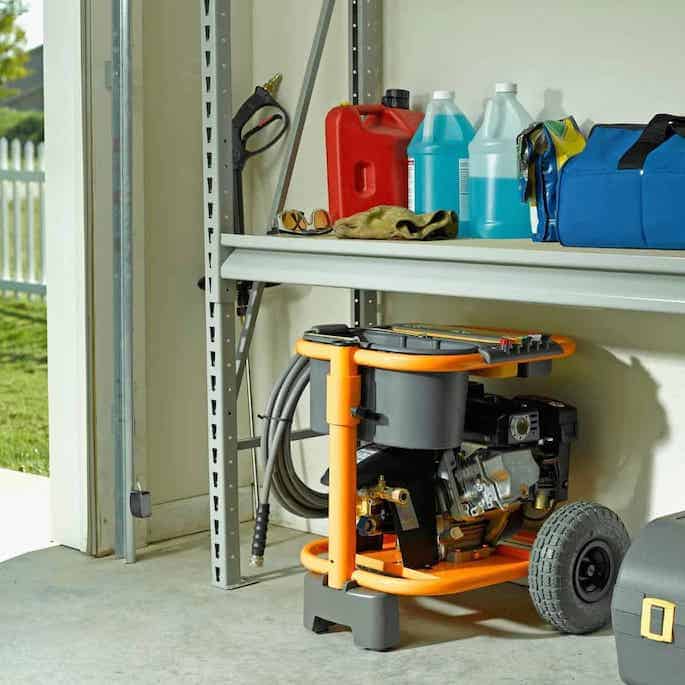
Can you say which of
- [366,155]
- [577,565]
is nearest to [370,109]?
[366,155]

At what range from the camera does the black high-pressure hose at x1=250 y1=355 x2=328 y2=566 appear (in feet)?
9.26

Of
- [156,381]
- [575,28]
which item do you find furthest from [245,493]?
[575,28]

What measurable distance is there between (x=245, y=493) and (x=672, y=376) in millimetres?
1438

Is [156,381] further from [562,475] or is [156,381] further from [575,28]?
[575,28]

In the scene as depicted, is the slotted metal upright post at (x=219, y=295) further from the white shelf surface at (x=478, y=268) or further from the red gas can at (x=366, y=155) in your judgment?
the red gas can at (x=366, y=155)

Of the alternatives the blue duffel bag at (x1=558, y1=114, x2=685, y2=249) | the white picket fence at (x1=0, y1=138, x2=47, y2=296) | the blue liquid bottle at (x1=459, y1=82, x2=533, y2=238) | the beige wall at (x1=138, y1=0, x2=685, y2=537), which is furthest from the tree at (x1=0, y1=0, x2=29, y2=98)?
the blue duffel bag at (x1=558, y1=114, x2=685, y2=249)

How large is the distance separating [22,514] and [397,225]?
5.99 ft

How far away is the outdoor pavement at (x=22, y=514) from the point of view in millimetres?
3447

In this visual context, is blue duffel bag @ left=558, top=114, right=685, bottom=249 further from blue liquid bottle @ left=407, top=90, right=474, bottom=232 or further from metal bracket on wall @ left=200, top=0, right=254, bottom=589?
metal bracket on wall @ left=200, top=0, right=254, bottom=589

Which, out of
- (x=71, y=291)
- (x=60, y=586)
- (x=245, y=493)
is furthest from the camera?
(x=245, y=493)

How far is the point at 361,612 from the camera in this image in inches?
102

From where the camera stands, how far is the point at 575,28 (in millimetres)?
2840

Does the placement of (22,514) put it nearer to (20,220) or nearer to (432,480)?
(432,480)

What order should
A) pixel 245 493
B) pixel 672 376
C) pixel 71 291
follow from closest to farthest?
pixel 672 376 < pixel 71 291 < pixel 245 493
